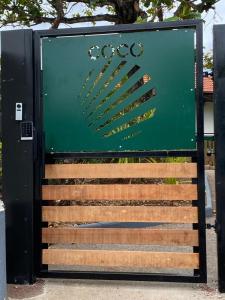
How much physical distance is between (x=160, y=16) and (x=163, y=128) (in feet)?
19.3

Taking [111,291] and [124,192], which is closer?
[111,291]

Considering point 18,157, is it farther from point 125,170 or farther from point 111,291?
point 111,291

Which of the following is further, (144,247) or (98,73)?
(144,247)

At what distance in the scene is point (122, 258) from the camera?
471 centimetres

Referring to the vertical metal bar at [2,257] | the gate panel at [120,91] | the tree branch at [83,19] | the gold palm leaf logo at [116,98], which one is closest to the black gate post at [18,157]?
the gate panel at [120,91]

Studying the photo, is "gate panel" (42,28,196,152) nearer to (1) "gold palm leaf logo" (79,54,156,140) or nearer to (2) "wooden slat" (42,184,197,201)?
(1) "gold palm leaf logo" (79,54,156,140)

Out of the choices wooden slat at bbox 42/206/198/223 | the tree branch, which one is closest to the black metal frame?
wooden slat at bbox 42/206/198/223

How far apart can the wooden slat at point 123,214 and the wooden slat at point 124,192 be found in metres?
0.10

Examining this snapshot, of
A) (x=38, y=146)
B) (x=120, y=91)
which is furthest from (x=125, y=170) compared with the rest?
(x=38, y=146)

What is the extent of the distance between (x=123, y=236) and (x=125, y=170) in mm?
663

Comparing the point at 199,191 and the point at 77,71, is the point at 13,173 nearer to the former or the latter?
the point at 77,71

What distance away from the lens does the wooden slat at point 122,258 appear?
15.1 feet

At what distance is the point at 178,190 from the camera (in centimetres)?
465

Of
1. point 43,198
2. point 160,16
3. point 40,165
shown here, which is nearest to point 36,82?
point 40,165
